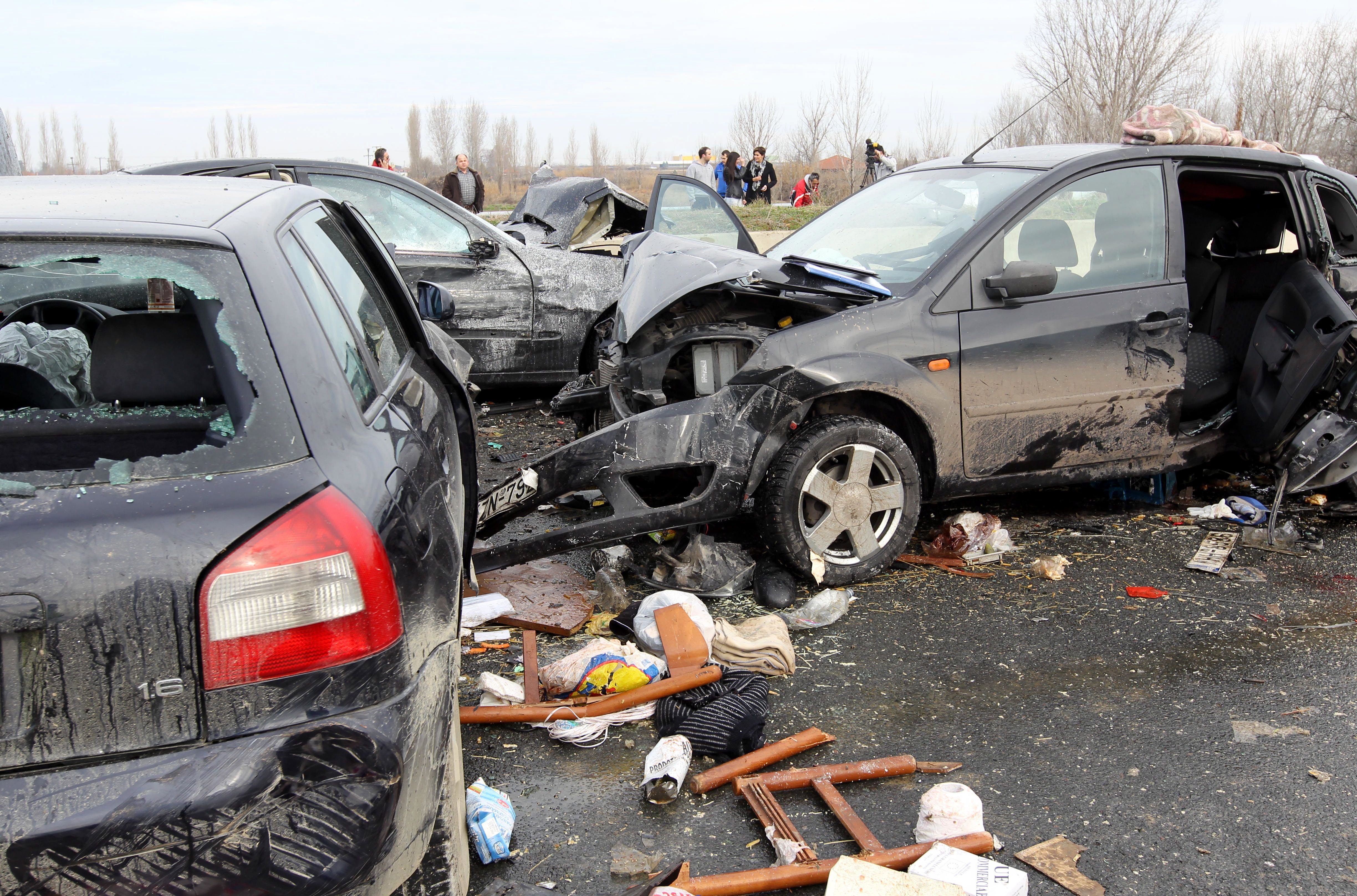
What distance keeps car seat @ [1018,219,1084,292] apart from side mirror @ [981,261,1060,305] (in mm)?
181

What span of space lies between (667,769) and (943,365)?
2.18 meters

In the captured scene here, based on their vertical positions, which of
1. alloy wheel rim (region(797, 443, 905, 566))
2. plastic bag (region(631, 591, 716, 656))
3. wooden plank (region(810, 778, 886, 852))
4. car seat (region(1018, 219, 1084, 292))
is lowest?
wooden plank (region(810, 778, 886, 852))

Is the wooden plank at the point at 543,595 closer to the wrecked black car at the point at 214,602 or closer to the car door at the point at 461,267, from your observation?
the wrecked black car at the point at 214,602

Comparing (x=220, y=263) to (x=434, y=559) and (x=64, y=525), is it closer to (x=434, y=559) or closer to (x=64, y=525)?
(x=64, y=525)

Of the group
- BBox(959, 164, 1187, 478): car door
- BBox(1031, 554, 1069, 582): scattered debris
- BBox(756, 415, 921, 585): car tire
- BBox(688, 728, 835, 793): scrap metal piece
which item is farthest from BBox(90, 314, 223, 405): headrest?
BBox(1031, 554, 1069, 582): scattered debris

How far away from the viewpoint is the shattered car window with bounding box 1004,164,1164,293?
4.30 m

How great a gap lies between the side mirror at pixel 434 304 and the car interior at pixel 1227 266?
3.66 metres

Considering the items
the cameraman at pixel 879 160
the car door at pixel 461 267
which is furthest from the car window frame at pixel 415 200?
the cameraman at pixel 879 160

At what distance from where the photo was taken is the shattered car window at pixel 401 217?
6.59m

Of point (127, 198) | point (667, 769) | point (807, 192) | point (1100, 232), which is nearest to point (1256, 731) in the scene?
point (667, 769)

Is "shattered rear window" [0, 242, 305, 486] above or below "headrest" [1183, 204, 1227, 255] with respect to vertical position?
below

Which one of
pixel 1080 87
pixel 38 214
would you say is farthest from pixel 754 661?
pixel 1080 87

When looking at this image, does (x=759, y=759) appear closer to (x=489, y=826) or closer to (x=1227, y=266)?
(x=489, y=826)

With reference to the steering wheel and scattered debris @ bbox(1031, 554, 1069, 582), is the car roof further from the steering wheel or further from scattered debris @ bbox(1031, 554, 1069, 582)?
scattered debris @ bbox(1031, 554, 1069, 582)
